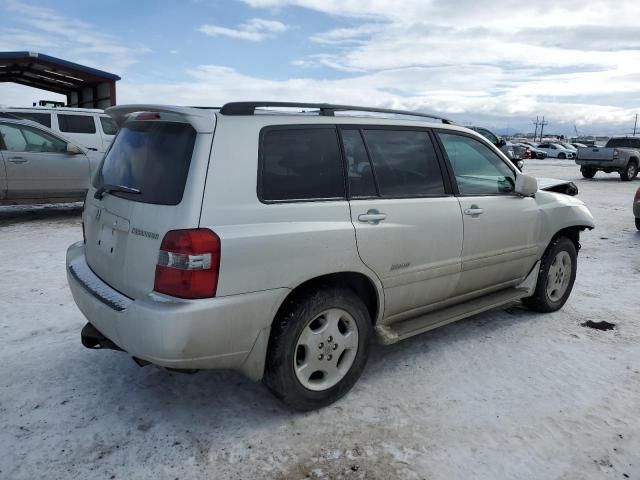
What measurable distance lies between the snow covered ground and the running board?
30cm

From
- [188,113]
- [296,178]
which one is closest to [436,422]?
[296,178]

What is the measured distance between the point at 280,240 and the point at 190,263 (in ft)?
1.59

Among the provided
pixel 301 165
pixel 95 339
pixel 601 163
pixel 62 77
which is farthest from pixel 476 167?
pixel 62 77

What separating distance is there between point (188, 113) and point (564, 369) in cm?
300

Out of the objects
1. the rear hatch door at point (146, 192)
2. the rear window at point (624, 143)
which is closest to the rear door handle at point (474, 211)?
the rear hatch door at point (146, 192)

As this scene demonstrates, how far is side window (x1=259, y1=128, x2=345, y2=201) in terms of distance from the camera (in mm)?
2918

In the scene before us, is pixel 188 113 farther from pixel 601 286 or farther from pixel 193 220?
pixel 601 286

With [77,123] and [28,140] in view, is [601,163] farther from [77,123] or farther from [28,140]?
[28,140]

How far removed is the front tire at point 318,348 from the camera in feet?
9.62

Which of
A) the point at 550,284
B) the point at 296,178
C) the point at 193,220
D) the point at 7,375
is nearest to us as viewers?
the point at 193,220

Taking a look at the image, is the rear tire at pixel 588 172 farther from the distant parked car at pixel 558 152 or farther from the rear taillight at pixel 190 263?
the distant parked car at pixel 558 152

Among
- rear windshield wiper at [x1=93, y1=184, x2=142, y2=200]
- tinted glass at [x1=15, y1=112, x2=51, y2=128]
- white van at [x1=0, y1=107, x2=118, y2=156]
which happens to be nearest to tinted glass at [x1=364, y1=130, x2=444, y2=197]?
rear windshield wiper at [x1=93, y1=184, x2=142, y2=200]

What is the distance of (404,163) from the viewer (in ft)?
11.9

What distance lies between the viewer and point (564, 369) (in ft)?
12.3
